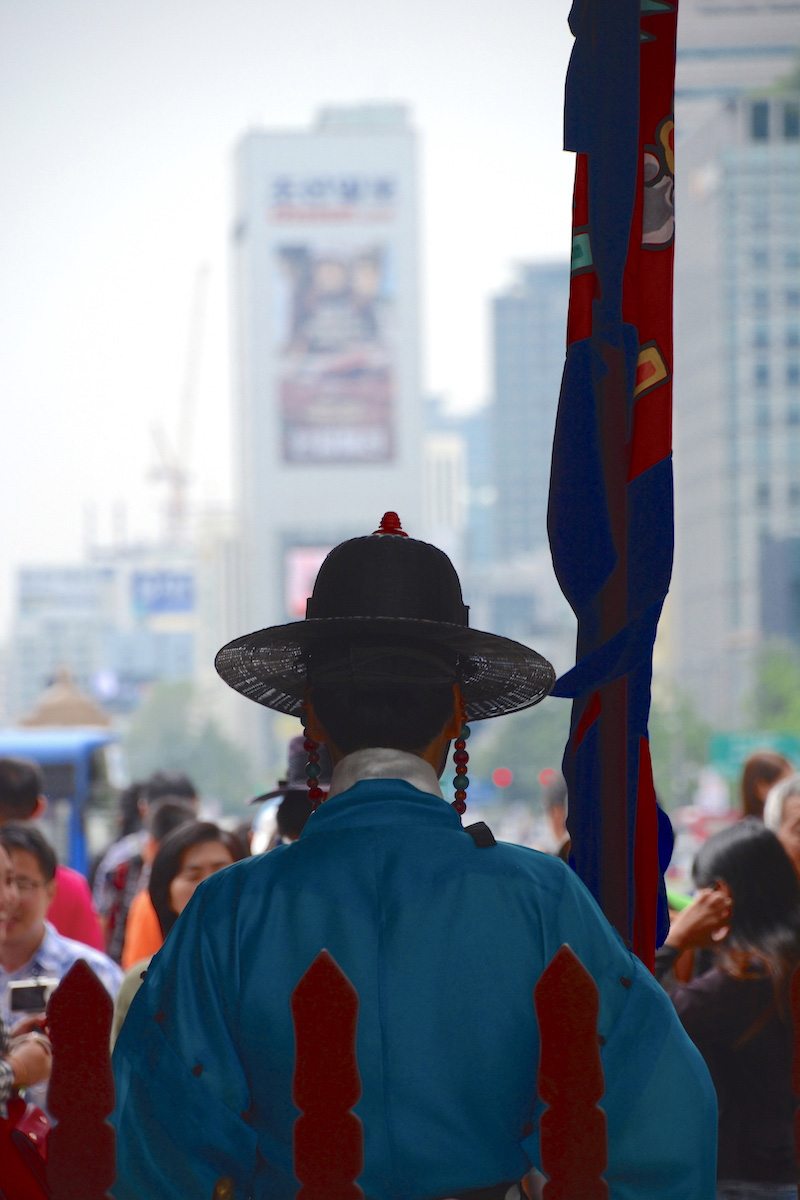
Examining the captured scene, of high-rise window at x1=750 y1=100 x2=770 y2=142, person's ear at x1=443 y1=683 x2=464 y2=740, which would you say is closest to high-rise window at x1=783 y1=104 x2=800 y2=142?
high-rise window at x1=750 y1=100 x2=770 y2=142

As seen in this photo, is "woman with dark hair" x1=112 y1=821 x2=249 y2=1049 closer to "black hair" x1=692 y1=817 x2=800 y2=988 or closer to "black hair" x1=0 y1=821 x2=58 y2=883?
"black hair" x1=0 y1=821 x2=58 y2=883

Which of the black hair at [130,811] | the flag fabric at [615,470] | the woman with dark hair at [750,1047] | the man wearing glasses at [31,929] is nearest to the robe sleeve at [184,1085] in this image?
Answer: the flag fabric at [615,470]

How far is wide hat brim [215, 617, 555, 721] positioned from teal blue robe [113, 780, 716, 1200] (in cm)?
24

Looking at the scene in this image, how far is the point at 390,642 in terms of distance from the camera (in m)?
1.70

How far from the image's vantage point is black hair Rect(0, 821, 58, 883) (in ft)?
11.2

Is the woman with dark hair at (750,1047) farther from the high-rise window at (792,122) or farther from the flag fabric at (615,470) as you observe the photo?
the high-rise window at (792,122)

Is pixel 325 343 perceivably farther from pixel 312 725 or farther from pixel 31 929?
pixel 312 725

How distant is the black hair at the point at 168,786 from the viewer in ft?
18.8

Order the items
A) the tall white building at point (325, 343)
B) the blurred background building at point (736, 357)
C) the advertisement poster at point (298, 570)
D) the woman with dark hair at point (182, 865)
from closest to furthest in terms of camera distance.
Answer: the woman with dark hair at point (182, 865), the blurred background building at point (736, 357), the advertisement poster at point (298, 570), the tall white building at point (325, 343)

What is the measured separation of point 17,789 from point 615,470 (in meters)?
3.06

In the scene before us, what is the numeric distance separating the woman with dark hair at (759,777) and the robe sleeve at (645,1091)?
3.21 meters

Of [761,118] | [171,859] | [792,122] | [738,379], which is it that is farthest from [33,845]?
[792,122]

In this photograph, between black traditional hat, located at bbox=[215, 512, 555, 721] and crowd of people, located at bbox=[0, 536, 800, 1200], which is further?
black traditional hat, located at bbox=[215, 512, 555, 721]

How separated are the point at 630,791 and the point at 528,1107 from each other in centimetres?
44
